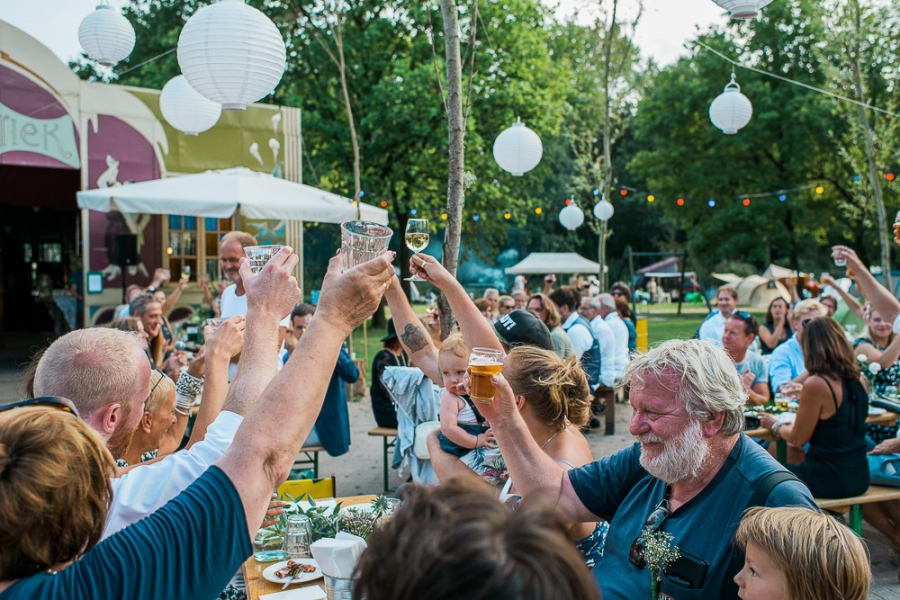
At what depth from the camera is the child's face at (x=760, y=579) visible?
1.77 meters

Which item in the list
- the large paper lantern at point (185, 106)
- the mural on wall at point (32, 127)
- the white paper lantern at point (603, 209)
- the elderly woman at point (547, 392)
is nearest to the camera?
the elderly woman at point (547, 392)

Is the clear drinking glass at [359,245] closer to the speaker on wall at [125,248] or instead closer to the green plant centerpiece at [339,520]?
the green plant centerpiece at [339,520]

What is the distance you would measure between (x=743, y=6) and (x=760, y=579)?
319cm

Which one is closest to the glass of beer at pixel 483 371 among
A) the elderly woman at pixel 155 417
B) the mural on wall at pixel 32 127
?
the elderly woman at pixel 155 417

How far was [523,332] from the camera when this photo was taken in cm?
336

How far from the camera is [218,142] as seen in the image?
1235 cm

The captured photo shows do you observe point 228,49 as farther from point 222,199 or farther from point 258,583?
point 222,199

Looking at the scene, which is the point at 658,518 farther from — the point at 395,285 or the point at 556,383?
the point at 395,285

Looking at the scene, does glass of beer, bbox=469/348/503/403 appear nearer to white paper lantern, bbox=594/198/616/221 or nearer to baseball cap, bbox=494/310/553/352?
baseball cap, bbox=494/310/553/352

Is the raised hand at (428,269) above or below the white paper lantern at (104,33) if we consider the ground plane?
below

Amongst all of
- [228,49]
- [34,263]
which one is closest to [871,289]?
[228,49]

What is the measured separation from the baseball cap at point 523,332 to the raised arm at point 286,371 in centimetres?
188

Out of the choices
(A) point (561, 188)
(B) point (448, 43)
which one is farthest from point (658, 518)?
(A) point (561, 188)

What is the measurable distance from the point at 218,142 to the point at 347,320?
11968 mm
